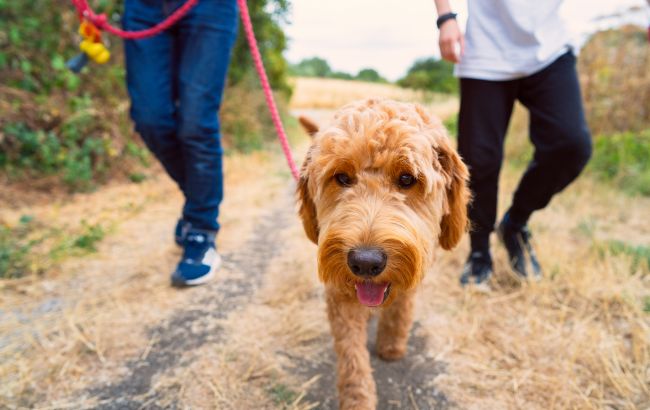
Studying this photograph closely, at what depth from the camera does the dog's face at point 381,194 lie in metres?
1.66

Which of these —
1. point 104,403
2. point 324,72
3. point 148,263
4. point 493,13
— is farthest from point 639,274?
point 324,72

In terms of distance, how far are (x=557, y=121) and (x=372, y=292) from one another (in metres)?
1.73

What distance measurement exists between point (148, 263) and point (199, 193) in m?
0.84

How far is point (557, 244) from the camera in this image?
3658 millimetres

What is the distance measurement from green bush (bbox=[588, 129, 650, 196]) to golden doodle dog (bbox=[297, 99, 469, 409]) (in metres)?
4.88

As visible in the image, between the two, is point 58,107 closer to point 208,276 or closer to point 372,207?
point 208,276

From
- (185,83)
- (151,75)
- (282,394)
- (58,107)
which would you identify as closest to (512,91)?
(185,83)

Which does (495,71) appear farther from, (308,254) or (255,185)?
(255,185)

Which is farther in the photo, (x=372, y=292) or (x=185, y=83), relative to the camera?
(x=185, y=83)

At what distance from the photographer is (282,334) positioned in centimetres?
252

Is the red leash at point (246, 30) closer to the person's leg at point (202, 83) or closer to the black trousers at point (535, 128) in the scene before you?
the person's leg at point (202, 83)

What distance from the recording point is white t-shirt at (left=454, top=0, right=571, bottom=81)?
8.09 feet

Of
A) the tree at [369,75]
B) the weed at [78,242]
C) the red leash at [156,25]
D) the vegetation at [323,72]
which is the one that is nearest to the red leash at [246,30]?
the red leash at [156,25]

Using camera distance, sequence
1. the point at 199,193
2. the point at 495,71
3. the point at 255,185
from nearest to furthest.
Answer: the point at 495,71
the point at 199,193
the point at 255,185
